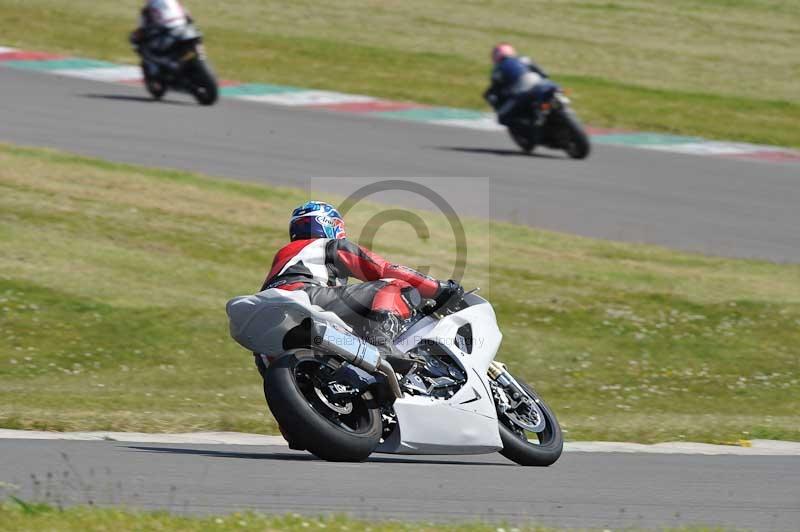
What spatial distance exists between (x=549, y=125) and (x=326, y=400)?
15799 mm

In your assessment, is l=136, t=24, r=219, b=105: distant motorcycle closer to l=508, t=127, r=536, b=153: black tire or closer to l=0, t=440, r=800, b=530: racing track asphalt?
l=508, t=127, r=536, b=153: black tire

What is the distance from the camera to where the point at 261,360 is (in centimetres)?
855

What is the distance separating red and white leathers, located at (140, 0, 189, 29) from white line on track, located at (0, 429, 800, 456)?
16.2 meters

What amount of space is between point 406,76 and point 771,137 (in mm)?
7892

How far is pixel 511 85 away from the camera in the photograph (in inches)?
919

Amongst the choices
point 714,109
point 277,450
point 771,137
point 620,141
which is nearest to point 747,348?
point 277,450

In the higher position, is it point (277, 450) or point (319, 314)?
point (319, 314)

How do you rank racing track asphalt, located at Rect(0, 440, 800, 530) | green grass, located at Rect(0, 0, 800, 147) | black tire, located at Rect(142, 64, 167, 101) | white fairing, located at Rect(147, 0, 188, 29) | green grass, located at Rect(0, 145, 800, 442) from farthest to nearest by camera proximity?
green grass, located at Rect(0, 0, 800, 147) < black tire, located at Rect(142, 64, 167, 101) < white fairing, located at Rect(147, 0, 188, 29) < green grass, located at Rect(0, 145, 800, 442) < racing track asphalt, located at Rect(0, 440, 800, 530)

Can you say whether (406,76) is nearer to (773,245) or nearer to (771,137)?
(771,137)

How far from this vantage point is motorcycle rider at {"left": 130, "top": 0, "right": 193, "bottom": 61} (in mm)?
24844

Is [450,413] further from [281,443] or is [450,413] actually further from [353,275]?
[281,443]

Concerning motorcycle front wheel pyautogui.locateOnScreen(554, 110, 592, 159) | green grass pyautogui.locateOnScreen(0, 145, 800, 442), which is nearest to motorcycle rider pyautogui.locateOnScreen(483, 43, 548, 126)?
motorcycle front wheel pyautogui.locateOnScreen(554, 110, 592, 159)

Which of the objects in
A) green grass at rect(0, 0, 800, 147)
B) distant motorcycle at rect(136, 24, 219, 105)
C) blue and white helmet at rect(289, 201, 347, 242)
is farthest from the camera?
green grass at rect(0, 0, 800, 147)

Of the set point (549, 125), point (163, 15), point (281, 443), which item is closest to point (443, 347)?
point (281, 443)
